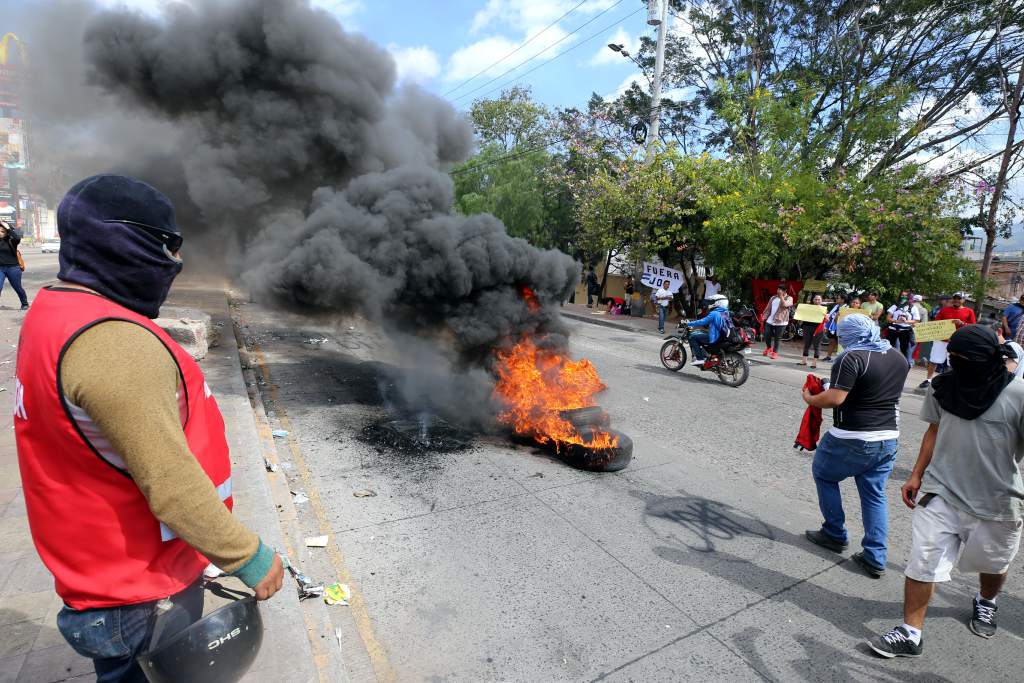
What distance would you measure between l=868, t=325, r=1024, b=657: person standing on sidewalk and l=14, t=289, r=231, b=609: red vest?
324 centimetres

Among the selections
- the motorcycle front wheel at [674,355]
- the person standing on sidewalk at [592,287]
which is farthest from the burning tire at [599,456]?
the person standing on sidewalk at [592,287]

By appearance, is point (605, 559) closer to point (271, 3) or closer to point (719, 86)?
point (271, 3)

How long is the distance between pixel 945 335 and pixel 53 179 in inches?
686

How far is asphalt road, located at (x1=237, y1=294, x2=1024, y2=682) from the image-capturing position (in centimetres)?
268

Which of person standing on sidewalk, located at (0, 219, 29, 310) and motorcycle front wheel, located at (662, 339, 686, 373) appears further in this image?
motorcycle front wheel, located at (662, 339, 686, 373)

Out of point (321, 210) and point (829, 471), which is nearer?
point (829, 471)

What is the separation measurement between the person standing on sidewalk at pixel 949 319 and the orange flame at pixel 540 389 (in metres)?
6.75

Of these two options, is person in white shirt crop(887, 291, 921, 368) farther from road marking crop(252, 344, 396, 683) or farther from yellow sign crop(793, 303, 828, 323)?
road marking crop(252, 344, 396, 683)

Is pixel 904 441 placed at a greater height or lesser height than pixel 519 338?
lesser

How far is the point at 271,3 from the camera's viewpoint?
988cm

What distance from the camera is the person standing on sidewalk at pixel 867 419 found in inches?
134

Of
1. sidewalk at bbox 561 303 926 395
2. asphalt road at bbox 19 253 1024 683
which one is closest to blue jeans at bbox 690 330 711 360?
sidewalk at bbox 561 303 926 395

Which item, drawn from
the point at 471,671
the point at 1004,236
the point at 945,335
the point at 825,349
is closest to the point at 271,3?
the point at 471,671

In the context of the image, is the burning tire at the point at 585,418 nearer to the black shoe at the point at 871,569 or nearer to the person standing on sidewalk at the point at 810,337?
the black shoe at the point at 871,569
